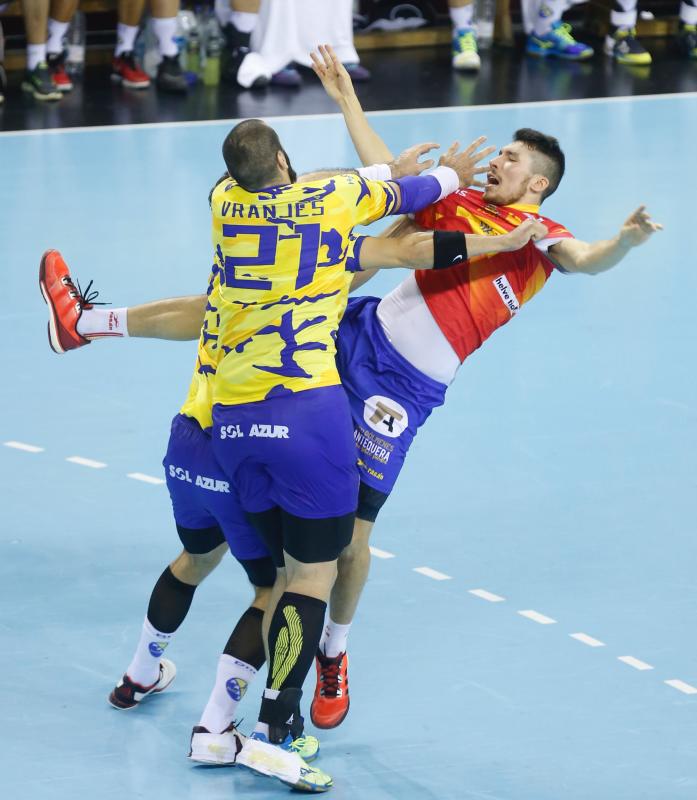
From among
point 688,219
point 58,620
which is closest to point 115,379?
point 58,620

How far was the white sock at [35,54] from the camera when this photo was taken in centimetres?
1204

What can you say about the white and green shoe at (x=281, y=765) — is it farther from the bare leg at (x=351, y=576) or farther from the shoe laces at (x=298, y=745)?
the bare leg at (x=351, y=576)

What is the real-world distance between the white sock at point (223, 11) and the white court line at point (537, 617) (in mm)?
8807

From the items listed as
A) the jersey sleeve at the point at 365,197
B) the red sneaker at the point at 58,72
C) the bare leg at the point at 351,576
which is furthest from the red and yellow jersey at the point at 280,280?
the red sneaker at the point at 58,72

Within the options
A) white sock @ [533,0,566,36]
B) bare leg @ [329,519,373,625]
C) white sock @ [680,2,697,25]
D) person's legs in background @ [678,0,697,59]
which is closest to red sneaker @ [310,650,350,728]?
bare leg @ [329,519,373,625]

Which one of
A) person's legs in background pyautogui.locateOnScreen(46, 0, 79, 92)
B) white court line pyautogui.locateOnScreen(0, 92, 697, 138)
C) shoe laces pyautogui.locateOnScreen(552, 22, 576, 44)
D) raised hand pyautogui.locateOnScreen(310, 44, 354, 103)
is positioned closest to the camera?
raised hand pyautogui.locateOnScreen(310, 44, 354, 103)

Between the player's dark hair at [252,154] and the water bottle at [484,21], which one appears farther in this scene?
the water bottle at [484,21]

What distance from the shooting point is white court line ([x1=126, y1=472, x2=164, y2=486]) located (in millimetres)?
6312

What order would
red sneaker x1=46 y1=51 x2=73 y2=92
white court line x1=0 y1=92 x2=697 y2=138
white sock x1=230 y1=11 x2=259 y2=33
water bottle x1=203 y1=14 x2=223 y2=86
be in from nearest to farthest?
white court line x1=0 y1=92 x2=697 y2=138 → red sneaker x1=46 y1=51 x2=73 y2=92 → white sock x1=230 y1=11 x2=259 y2=33 → water bottle x1=203 y1=14 x2=223 y2=86

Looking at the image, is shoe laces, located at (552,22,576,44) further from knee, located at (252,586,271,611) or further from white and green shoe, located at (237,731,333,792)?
white and green shoe, located at (237,731,333,792)

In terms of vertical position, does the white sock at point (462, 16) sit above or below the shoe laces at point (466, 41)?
above

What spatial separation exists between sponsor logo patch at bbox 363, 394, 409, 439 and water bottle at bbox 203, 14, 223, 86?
28.5 feet

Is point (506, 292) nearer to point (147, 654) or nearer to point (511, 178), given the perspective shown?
point (511, 178)

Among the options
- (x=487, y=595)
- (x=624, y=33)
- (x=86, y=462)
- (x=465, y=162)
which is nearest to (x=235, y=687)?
(x=487, y=595)
